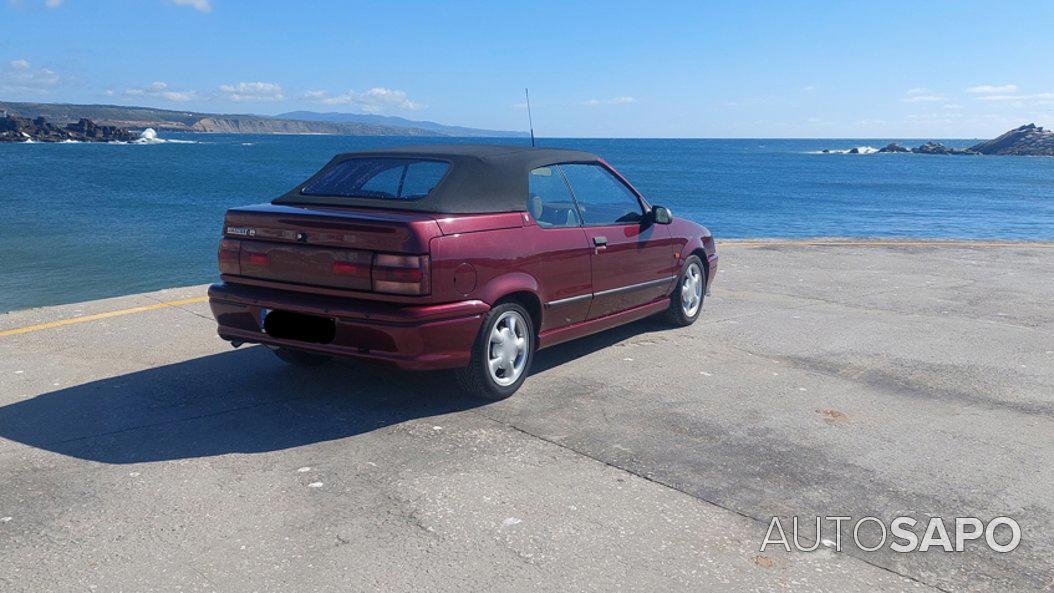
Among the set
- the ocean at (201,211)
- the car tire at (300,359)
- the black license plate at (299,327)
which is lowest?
the ocean at (201,211)

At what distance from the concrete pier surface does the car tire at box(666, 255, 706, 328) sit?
181mm

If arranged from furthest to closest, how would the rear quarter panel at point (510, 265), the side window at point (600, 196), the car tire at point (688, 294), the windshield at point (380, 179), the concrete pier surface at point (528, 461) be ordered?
the car tire at point (688, 294) → the side window at point (600, 196) → the windshield at point (380, 179) → the rear quarter panel at point (510, 265) → the concrete pier surface at point (528, 461)

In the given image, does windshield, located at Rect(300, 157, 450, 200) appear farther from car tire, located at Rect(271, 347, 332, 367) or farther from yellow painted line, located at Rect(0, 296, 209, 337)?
yellow painted line, located at Rect(0, 296, 209, 337)

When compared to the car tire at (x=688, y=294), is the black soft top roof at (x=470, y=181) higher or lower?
higher

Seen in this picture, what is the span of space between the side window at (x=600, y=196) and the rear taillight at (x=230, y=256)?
2.23m

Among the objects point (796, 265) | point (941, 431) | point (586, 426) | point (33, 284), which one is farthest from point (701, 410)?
point (33, 284)

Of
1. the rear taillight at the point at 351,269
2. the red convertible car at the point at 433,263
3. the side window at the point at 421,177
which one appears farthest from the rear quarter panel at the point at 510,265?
the side window at the point at 421,177

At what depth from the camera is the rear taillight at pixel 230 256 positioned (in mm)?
5309

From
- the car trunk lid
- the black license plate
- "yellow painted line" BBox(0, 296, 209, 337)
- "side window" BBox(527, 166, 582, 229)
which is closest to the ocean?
"yellow painted line" BBox(0, 296, 209, 337)

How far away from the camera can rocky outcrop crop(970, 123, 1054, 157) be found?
454 feet

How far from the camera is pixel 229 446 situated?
457cm

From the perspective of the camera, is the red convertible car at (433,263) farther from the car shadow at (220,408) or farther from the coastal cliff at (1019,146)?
the coastal cliff at (1019,146)

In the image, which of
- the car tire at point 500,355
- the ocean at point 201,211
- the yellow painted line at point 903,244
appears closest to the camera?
the car tire at point 500,355

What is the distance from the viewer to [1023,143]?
468 ft
